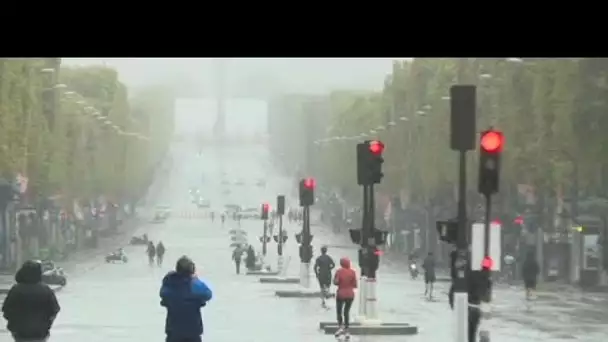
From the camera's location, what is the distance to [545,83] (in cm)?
5991

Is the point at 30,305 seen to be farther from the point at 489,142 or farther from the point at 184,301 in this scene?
the point at 489,142

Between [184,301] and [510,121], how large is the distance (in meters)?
47.5

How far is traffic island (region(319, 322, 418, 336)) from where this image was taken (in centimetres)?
3128

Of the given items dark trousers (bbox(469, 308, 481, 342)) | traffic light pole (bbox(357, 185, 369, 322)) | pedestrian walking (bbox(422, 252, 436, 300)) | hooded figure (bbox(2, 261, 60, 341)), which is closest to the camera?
hooded figure (bbox(2, 261, 60, 341))

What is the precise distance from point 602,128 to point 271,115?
125 meters

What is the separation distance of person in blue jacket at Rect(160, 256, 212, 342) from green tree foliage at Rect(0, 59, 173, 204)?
134 feet

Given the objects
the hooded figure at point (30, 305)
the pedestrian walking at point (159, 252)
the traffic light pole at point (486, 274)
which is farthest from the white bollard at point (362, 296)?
the pedestrian walking at point (159, 252)

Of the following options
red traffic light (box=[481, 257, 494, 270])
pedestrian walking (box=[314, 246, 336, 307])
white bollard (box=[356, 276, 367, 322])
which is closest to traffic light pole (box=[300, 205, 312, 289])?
pedestrian walking (box=[314, 246, 336, 307])

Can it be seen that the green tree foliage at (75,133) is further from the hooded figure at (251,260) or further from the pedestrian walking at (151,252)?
the hooded figure at (251,260)

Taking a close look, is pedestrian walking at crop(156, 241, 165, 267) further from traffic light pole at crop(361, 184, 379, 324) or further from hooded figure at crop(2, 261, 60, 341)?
hooded figure at crop(2, 261, 60, 341)

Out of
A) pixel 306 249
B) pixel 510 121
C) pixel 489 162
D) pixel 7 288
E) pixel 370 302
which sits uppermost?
pixel 510 121

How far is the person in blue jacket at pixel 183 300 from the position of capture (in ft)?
59.9

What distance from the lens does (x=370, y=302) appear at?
1255 inches

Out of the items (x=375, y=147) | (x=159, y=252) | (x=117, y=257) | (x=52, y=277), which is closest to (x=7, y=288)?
(x=52, y=277)
